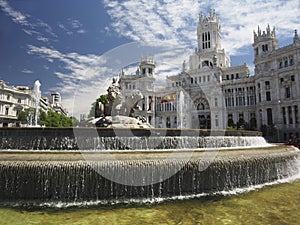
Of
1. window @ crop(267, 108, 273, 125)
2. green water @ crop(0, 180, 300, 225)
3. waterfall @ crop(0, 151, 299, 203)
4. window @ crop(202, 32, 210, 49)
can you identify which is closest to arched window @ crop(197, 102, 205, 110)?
window @ crop(267, 108, 273, 125)

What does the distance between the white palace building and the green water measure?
42568 mm

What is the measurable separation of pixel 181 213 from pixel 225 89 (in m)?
61.1

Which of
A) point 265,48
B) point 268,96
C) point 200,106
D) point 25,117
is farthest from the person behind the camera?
point 200,106

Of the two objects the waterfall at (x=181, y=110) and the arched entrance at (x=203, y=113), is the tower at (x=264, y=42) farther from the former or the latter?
the waterfall at (x=181, y=110)

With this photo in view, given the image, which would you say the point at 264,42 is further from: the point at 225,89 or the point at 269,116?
the point at 269,116

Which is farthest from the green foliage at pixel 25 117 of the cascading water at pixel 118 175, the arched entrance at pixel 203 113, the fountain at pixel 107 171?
the cascading water at pixel 118 175

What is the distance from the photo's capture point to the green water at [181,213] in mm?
5996

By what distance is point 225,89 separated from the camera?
62594 millimetres

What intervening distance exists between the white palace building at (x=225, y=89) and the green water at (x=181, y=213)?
140 feet

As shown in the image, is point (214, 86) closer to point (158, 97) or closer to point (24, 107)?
point (158, 97)

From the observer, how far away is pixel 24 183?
7.27 metres

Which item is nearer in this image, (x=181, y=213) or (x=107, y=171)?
(x=181, y=213)

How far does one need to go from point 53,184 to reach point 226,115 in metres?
59.4

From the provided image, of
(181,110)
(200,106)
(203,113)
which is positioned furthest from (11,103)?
(203,113)
